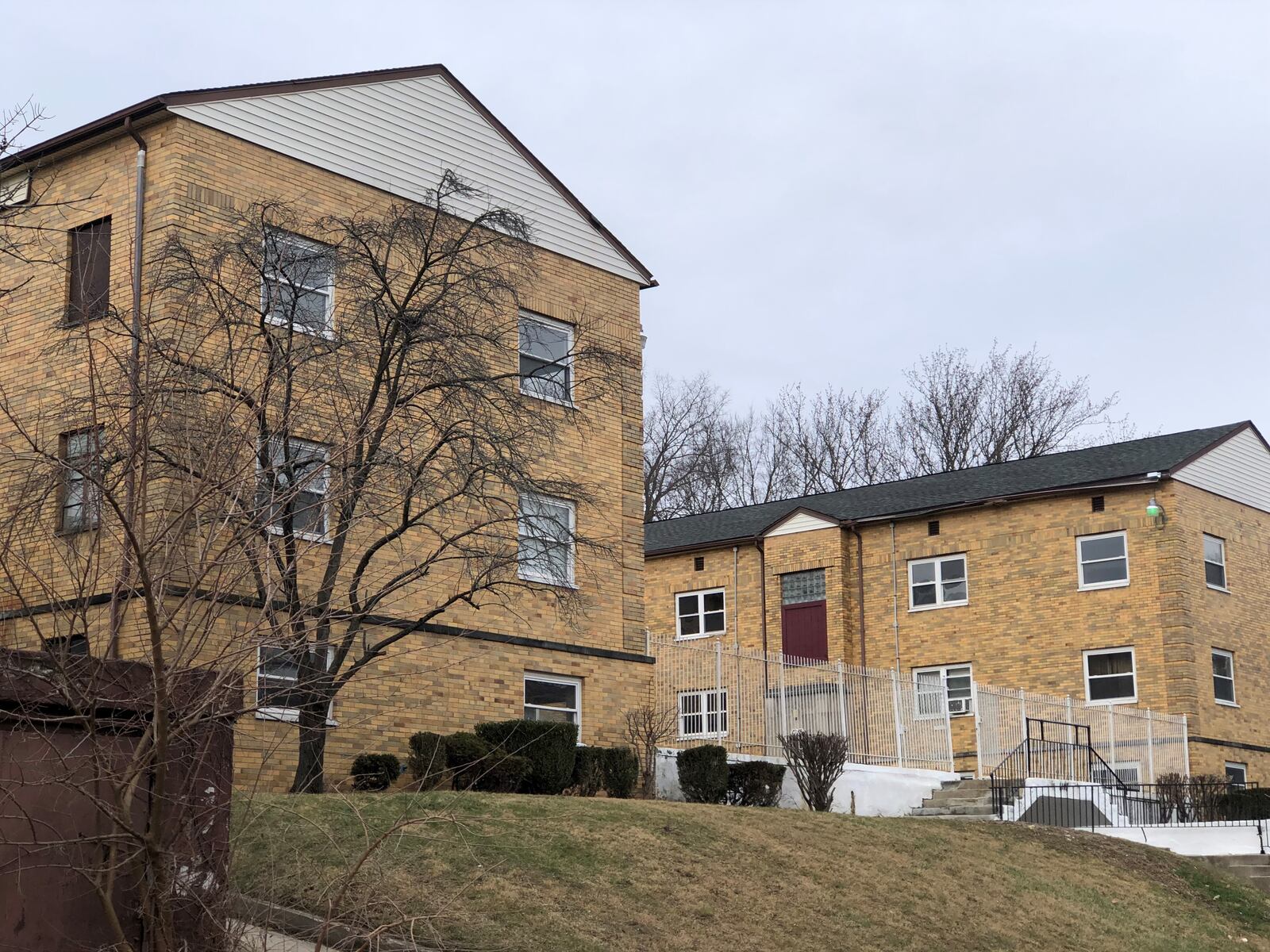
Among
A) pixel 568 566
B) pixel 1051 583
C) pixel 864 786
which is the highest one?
pixel 1051 583

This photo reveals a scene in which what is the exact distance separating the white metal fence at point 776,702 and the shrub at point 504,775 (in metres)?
6.21

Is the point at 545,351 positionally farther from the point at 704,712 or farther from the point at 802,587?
the point at 802,587

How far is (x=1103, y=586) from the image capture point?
33.5m

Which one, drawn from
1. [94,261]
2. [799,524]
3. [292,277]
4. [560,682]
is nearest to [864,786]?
[560,682]

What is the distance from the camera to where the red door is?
36750mm

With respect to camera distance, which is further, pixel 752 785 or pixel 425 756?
pixel 752 785

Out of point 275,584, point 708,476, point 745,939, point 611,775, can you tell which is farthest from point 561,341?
point 708,476

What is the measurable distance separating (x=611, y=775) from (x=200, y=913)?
499 inches

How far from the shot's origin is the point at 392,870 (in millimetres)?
12312

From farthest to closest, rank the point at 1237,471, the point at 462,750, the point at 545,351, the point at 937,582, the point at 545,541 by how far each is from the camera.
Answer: the point at 937,582
the point at 1237,471
the point at 545,351
the point at 462,750
the point at 545,541

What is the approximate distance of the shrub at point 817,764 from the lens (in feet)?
73.6

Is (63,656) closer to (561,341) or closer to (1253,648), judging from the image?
(561,341)

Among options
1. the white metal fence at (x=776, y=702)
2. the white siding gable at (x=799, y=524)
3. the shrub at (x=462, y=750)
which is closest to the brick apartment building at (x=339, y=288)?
the shrub at (x=462, y=750)

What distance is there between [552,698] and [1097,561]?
600 inches
